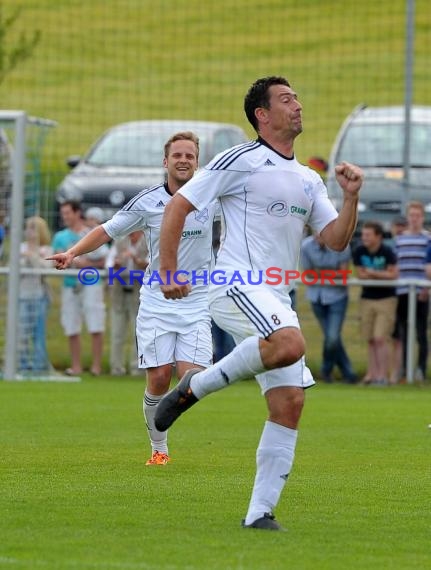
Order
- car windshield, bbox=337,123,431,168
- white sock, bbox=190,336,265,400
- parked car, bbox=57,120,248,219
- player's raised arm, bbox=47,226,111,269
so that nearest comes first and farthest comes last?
white sock, bbox=190,336,265,400
player's raised arm, bbox=47,226,111,269
car windshield, bbox=337,123,431,168
parked car, bbox=57,120,248,219

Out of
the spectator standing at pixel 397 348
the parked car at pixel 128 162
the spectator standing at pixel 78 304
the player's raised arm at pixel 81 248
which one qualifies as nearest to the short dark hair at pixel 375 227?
the spectator standing at pixel 397 348

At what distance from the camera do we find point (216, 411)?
15023 millimetres

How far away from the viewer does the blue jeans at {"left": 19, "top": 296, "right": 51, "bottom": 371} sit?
19.3 meters

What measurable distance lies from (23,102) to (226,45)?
4.59 m

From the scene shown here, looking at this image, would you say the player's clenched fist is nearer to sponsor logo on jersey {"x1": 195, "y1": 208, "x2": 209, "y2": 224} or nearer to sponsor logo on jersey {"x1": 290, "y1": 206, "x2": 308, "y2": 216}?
sponsor logo on jersey {"x1": 290, "y1": 206, "x2": 308, "y2": 216}

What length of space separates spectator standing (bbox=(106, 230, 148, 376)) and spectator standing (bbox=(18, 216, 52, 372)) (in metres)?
0.92

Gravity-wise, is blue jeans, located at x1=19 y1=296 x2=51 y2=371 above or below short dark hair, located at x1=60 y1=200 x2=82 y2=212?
below

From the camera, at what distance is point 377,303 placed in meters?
18.9

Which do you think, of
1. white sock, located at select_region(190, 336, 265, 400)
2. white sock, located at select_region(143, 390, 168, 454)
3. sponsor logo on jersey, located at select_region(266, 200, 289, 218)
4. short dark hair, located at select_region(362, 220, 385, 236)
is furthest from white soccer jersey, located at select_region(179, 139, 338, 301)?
short dark hair, located at select_region(362, 220, 385, 236)

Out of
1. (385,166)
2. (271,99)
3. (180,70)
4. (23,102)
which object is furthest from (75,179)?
(271,99)

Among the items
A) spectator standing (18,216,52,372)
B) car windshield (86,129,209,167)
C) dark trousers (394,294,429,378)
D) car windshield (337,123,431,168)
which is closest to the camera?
dark trousers (394,294,429,378)

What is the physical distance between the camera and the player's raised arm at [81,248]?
9367mm

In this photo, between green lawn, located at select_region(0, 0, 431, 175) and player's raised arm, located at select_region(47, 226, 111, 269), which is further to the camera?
green lawn, located at select_region(0, 0, 431, 175)

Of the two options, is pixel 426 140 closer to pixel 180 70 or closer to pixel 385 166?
pixel 385 166
